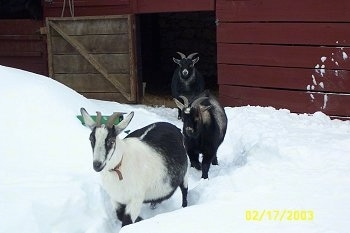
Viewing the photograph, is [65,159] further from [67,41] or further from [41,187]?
[67,41]

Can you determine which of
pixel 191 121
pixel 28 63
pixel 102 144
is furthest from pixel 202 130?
pixel 28 63

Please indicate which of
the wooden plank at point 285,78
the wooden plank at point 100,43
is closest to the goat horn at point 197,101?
the wooden plank at point 285,78

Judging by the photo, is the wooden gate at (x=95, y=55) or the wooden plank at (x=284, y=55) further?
the wooden gate at (x=95, y=55)

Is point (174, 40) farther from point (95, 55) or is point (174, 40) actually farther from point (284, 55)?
point (284, 55)

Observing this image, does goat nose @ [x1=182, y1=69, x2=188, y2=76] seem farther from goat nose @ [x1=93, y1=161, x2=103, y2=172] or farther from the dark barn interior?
goat nose @ [x1=93, y1=161, x2=103, y2=172]

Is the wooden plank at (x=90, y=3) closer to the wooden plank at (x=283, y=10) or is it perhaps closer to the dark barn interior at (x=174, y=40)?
the wooden plank at (x=283, y=10)

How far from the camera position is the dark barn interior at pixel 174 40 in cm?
1388

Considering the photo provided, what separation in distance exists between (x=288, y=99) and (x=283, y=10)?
4.70 ft

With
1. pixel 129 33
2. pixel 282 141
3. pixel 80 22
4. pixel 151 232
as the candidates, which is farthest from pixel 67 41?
pixel 151 232

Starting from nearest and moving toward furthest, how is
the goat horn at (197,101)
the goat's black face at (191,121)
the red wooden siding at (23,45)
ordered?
1. the goat's black face at (191,121)
2. the goat horn at (197,101)
3. the red wooden siding at (23,45)

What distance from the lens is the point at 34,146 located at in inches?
211

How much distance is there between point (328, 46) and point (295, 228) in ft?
15.6

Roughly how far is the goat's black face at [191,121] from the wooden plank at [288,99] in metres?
2.74

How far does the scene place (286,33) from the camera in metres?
7.98
